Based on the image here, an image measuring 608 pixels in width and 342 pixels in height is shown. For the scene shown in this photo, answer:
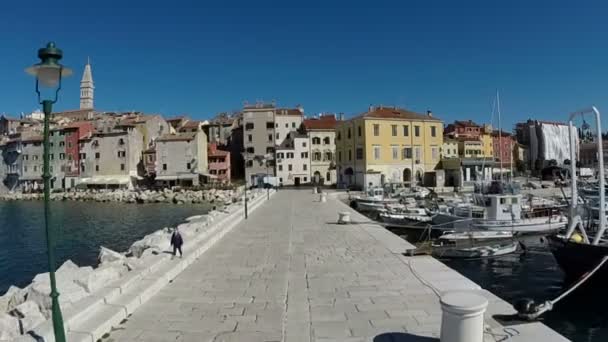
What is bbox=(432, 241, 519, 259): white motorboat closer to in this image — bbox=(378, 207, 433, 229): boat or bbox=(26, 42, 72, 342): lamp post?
bbox=(378, 207, 433, 229): boat

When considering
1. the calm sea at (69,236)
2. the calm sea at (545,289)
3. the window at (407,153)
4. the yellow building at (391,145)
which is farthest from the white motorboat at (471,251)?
the window at (407,153)

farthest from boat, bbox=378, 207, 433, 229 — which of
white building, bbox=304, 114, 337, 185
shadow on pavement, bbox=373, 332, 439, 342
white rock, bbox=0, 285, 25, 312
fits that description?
white building, bbox=304, 114, 337, 185

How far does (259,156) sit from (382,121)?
28920mm

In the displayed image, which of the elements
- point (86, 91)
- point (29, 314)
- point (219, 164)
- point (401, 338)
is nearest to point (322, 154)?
point (219, 164)

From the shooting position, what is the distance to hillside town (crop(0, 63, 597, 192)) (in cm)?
5544

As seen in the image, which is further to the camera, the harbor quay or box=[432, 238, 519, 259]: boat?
box=[432, 238, 519, 259]: boat

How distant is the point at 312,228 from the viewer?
18.6 meters

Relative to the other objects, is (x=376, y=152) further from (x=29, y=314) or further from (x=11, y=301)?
(x=29, y=314)

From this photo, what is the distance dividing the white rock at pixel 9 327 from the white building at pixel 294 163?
215ft

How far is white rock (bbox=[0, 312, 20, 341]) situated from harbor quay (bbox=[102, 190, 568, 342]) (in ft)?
6.39

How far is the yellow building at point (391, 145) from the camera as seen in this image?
5319 cm

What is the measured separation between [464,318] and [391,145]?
50.7m

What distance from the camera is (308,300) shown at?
300 inches

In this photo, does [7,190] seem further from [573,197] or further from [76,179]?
[573,197]
